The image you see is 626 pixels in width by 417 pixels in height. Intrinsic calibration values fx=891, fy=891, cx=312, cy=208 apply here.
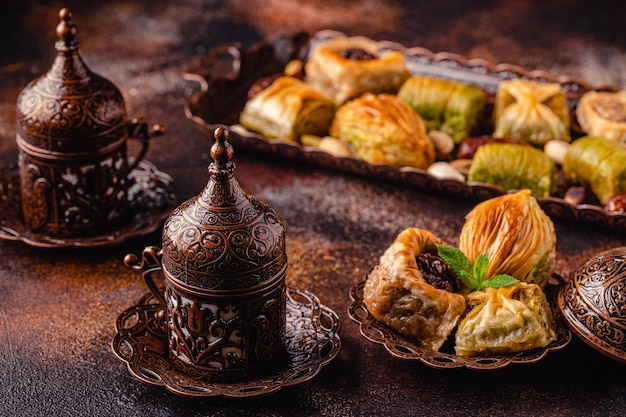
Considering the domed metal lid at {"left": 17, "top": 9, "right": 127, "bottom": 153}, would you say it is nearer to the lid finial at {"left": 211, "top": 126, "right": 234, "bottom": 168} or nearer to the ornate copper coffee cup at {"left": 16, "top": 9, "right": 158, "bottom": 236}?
the ornate copper coffee cup at {"left": 16, "top": 9, "right": 158, "bottom": 236}

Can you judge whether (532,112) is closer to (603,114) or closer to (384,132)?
(603,114)

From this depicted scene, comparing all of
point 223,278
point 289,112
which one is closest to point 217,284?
point 223,278

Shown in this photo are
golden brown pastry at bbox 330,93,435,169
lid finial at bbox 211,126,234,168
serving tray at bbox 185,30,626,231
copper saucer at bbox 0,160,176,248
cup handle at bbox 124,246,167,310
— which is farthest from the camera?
golden brown pastry at bbox 330,93,435,169

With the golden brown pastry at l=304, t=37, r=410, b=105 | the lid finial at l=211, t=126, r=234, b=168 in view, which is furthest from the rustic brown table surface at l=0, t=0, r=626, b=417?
the lid finial at l=211, t=126, r=234, b=168

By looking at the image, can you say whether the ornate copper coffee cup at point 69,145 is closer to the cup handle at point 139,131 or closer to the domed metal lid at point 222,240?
the cup handle at point 139,131

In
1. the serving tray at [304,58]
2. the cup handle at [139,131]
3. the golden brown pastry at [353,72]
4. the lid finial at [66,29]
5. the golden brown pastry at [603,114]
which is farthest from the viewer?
the golden brown pastry at [353,72]

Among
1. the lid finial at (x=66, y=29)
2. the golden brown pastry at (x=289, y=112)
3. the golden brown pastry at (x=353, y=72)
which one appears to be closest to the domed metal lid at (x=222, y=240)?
the lid finial at (x=66, y=29)
